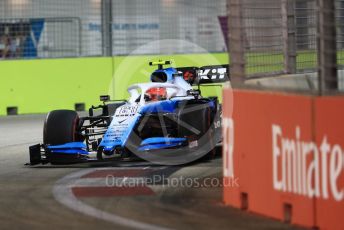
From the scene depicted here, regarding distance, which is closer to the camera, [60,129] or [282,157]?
[282,157]

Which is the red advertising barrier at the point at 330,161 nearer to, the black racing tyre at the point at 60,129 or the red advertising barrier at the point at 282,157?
the red advertising barrier at the point at 282,157

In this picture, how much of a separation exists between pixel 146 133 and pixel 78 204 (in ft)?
12.7

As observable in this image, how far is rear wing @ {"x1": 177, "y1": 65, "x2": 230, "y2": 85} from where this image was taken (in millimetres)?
14430

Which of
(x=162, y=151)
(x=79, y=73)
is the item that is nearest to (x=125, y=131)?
(x=162, y=151)

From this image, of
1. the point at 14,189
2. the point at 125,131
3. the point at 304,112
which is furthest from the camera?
the point at 125,131

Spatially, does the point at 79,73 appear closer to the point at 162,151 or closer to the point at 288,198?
the point at 162,151

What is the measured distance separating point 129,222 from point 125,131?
4.57 m

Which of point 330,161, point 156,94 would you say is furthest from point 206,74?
point 330,161

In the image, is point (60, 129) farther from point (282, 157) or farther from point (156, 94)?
point (282, 157)

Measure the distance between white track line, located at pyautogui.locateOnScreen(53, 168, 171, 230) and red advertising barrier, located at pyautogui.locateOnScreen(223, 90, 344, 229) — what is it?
3.67ft

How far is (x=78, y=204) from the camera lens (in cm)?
927

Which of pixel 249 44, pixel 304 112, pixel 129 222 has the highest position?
pixel 249 44

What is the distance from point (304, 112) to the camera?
770 centimetres

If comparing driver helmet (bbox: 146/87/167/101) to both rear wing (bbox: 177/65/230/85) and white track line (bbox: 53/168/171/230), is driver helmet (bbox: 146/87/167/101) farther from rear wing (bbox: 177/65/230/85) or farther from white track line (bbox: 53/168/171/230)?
white track line (bbox: 53/168/171/230)
